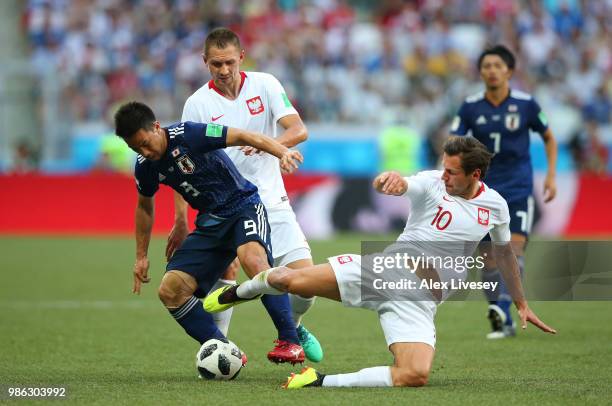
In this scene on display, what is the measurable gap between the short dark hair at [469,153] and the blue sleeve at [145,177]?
193 centimetres

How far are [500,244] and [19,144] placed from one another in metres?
16.3

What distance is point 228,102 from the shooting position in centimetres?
788

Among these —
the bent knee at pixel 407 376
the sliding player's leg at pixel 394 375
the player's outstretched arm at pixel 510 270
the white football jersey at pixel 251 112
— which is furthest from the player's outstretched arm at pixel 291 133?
the bent knee at pixel 407 376

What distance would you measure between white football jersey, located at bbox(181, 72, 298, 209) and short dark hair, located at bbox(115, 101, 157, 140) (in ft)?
3.32

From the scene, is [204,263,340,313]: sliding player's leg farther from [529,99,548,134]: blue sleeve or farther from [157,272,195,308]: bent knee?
[529,99,548,134]: blue sleeve

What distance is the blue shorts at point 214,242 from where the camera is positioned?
7145mm

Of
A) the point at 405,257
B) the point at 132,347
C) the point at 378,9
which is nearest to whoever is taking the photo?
the point at 405,257

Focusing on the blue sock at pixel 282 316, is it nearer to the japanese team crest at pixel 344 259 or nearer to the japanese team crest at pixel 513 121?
the japanese team crest at pixel 344 259

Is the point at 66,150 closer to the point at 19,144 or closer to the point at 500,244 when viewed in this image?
the point at 19,144

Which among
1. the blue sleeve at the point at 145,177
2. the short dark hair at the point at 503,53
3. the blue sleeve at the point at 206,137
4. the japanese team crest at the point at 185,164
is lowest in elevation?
the blue sleeve at the point at 145,177

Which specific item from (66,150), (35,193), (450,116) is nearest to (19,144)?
(66,150)

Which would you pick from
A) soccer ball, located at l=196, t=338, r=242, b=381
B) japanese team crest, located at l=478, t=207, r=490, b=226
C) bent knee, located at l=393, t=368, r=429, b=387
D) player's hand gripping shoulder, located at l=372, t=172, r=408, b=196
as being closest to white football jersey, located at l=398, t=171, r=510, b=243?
japanese team crest, located at l=478, t=207, r=490, b=226

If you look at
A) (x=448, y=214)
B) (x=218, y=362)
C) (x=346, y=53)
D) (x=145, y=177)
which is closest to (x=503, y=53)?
(x=448, y=214)

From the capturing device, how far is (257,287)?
261 inches
